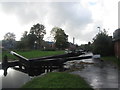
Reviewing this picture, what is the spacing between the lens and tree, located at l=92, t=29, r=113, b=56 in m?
34.1

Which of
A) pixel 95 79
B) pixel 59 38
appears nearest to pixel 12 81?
pixel 95 79

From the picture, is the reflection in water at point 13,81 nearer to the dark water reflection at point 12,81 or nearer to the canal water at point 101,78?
the dark water reflection at point 12,81

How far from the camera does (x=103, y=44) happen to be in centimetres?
3466

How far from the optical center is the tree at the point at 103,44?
3406 centimetres

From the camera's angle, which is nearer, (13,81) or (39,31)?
(13,81)

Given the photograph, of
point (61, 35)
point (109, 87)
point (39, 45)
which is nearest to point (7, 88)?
point (109, 87)

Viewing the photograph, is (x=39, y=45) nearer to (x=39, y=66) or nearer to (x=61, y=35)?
(x=61, y=35)

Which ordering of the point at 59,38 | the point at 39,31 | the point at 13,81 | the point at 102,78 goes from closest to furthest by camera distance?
the point at 102,78 → the point at 13,81 → the point at 59,38 → the point at 39,31

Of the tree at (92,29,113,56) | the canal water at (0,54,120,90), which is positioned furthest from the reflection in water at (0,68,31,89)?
the tree at (92,29,113,56)

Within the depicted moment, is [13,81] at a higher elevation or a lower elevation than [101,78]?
lower

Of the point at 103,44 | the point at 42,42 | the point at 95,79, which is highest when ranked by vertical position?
the point at 42,42

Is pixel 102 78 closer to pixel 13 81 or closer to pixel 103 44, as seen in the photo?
pixel 13 81

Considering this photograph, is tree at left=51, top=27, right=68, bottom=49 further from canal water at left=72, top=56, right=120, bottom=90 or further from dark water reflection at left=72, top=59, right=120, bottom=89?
dark water reflection at left=72, top=59, right=120, bottom=89

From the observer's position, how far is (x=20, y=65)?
68.5ft
